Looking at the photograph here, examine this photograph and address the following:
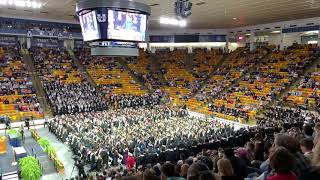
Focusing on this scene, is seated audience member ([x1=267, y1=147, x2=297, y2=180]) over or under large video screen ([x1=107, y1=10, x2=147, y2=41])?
under

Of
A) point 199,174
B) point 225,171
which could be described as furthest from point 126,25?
point 199,174

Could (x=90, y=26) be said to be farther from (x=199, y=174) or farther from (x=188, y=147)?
(x=199, y=174)

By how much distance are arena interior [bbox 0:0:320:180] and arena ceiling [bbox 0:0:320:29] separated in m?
0.12

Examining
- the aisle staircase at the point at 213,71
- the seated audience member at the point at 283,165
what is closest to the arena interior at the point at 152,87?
the seated audience member at the point at 283,165

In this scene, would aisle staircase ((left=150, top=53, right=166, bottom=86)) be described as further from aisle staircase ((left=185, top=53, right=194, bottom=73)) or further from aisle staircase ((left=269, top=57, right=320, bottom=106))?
aisle staircase ((left=269, top=57, right=320, bottom=106))

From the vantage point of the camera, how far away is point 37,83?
Result: 31.4 meters

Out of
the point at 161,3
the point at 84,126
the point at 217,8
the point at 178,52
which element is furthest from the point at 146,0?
the point at 178,52

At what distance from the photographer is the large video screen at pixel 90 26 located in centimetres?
1326

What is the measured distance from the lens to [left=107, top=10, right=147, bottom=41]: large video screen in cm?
1316

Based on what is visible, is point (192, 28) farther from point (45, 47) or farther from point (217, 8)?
point (45, 47)

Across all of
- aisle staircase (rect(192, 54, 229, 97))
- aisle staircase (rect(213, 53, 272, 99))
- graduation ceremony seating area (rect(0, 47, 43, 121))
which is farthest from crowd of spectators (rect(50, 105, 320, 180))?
aisle staircase (rect(192, 54, 229, 97))

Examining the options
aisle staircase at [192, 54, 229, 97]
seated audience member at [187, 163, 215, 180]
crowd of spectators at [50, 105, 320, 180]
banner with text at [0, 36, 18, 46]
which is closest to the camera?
seated audience member at [187, 163, 215, 180]

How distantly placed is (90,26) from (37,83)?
66.1 ft

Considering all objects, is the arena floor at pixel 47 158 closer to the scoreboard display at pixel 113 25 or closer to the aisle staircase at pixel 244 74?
the scoreboard display at pixel 113 25
